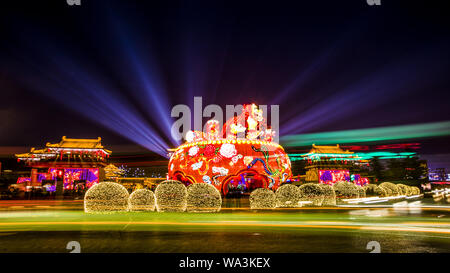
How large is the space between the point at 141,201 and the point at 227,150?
32.9 ft

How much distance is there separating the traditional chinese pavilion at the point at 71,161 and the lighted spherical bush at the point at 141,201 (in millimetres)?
22526

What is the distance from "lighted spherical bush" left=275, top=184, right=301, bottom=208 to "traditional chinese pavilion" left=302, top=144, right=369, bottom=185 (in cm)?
3120

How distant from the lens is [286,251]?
178 inches

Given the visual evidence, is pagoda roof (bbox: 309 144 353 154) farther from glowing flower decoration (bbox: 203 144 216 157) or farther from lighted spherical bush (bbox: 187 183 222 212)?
lighted spherical bush (bbox: 187 183 222 212)

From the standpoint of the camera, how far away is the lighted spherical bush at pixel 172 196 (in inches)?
416

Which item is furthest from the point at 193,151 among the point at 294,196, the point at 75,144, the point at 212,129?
the point at 75,144

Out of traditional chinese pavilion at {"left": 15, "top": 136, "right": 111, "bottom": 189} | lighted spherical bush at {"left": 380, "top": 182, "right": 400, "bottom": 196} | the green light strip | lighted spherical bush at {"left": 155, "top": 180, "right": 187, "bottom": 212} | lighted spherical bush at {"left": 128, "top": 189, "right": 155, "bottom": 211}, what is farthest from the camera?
the green light strip

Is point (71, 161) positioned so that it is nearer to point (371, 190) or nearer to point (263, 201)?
point (263, 201)

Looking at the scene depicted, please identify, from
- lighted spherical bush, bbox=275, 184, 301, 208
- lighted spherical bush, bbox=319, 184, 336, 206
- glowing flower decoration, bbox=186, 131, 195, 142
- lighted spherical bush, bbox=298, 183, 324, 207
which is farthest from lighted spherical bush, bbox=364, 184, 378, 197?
glowing flower decoration, bbox=186, 131, 195, 142

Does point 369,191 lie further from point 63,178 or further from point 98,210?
point 63,178

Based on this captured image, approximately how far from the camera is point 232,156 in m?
20.1

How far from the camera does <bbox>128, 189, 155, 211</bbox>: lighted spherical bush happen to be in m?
11.2

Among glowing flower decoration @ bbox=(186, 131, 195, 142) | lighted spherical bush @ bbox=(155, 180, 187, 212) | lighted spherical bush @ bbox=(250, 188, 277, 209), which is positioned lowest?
lighted spherical bush @ bbox=(250, 188, 277, 209)

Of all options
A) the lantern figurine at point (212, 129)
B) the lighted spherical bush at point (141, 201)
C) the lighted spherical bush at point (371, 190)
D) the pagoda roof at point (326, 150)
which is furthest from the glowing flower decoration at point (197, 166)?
the pagoda roof at point (326, 150)
